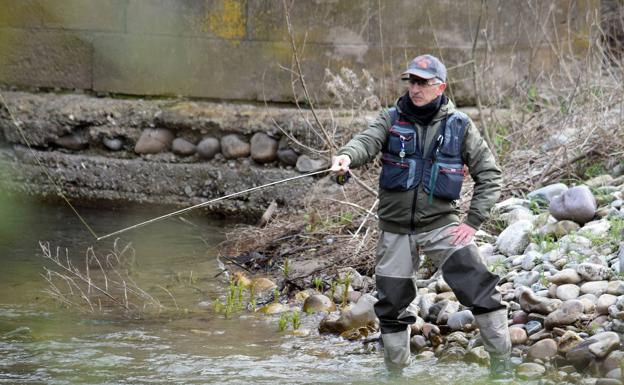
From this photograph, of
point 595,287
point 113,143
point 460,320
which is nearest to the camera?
point 595,287

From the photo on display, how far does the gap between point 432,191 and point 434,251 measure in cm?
31

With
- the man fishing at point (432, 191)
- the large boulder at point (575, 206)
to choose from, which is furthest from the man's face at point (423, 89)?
the large boulder at point (575, 206)

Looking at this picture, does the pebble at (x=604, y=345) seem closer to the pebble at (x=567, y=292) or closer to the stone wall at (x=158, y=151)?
the pebble at (x=567, y=292)

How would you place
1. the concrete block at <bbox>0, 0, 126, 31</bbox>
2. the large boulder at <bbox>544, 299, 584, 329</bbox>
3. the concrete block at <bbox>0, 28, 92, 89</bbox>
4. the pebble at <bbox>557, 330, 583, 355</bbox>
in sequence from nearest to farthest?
the pebble at <bbox>557, 330, 583, 355</bbox> < the large boulder at <bbox>544, 299, 584, 329</bbox> < the concrete block at <bbox>0, 0, 126, 31</bbox> < the concrete block at <bbox>0, 28, 92, 89</bbox>

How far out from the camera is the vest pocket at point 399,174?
16.0 ft

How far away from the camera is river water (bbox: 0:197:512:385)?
16.8ft

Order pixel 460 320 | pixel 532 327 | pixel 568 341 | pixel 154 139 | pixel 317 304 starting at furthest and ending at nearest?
pixel 154 139 → pixel 317 304 → pixel 460 320 → pixel 532 327 → pixel 568 341

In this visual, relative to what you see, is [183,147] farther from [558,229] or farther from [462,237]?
[462,237]

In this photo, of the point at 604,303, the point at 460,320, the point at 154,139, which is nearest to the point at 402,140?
the point at 460,320

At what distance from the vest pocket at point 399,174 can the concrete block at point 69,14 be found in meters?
5.05

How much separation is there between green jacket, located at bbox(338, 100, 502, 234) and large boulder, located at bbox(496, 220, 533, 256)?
164 centimetres

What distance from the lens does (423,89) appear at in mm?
4840

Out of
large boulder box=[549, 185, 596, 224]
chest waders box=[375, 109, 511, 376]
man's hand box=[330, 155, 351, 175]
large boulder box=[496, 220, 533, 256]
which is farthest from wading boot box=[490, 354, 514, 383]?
large boulder box=[549, 185, 596, 224]

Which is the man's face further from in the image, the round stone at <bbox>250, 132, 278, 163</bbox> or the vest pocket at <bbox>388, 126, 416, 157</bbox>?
the round stone at <bbox>250, 132, 278, 163</bbox>
